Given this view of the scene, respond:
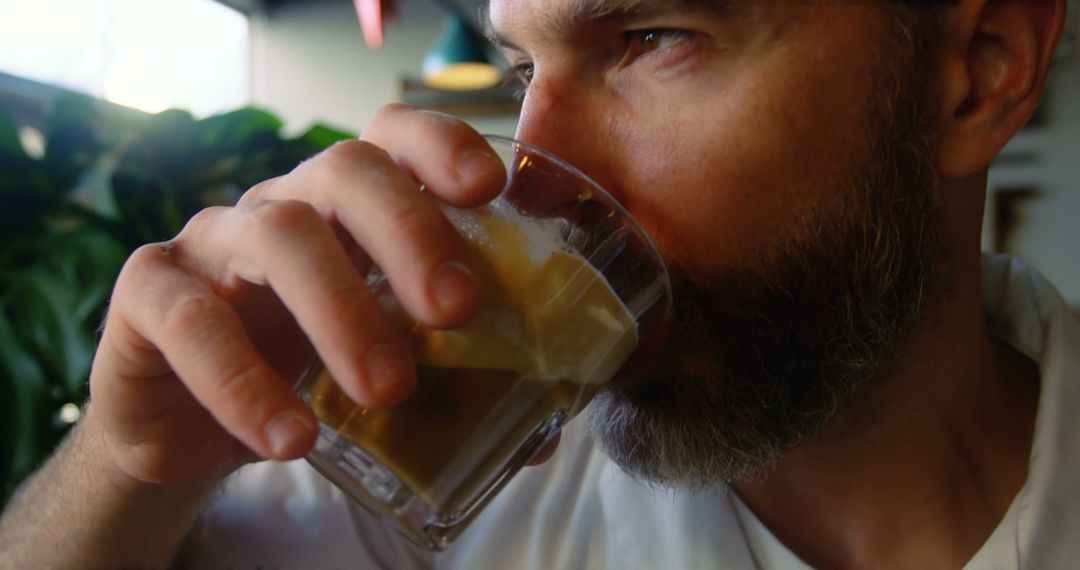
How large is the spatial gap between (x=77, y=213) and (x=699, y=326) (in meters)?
1.11

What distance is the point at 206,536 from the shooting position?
2.93 feet

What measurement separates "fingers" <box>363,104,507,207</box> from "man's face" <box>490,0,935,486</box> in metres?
0.21

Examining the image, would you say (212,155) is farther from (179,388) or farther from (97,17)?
(97,17)

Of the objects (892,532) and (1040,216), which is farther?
(1040,216)

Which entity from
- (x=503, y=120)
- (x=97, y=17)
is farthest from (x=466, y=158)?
(x=503, y=120)

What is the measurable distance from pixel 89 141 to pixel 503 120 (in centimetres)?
257

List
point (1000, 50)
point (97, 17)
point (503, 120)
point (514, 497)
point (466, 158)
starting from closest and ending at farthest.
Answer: point (466, 158) → point (1000, 50) → point (514, 497) → point (97, 17) → point (503, 120)

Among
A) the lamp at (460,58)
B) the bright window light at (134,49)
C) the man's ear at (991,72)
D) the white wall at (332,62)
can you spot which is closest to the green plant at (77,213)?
the bright window light at (134,49)

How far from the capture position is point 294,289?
0.48 metres

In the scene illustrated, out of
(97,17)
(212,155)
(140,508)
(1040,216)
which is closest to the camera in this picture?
(140,508)

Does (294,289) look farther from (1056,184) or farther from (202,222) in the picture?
(1056,184)

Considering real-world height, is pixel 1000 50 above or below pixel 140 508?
above

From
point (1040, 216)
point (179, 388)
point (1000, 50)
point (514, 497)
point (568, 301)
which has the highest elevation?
point (1000, 50)

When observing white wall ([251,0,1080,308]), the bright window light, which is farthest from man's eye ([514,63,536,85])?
white wall ([251,0,1080,308])
